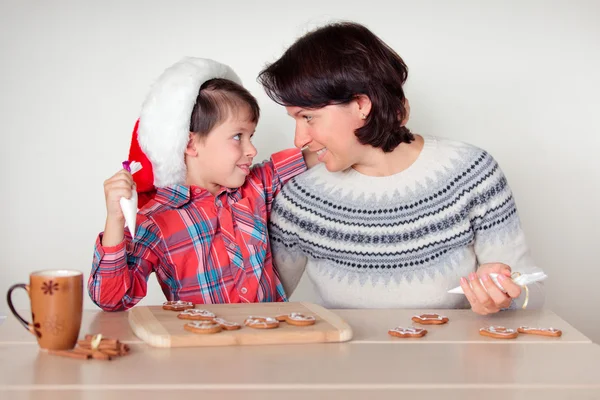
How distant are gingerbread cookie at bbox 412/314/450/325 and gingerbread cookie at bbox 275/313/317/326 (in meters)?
0.22

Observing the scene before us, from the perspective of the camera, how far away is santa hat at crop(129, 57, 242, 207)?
1967 mm

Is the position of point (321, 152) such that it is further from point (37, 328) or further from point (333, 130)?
point (37, 328)

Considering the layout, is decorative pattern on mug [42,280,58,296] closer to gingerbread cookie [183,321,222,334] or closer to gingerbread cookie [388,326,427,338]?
gingerbread cookie [183,321,222,334]

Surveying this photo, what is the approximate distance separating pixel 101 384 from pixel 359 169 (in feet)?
3.73

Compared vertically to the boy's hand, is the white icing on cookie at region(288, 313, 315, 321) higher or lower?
lower

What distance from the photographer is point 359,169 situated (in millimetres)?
2068

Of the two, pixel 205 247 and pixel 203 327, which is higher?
pixel 205 247

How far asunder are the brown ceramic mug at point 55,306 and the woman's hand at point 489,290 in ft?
2.53

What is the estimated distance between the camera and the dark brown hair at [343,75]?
74.0 inches

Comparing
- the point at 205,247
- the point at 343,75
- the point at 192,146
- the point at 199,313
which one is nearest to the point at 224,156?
the point at 192,146

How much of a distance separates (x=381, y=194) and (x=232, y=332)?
79 cm

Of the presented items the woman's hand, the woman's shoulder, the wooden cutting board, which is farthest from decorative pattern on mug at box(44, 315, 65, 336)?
the woman's shoulder

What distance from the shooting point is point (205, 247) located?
1.94 meters

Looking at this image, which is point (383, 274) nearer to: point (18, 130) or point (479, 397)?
point (479, 397)
